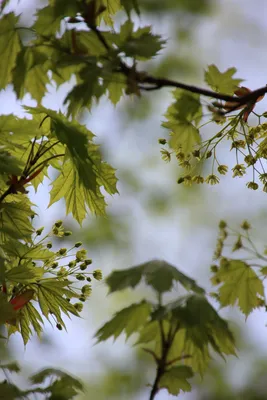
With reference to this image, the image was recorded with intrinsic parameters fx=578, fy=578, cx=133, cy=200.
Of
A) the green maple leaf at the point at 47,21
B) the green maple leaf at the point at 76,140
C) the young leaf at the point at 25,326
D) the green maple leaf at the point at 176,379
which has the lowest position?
the green maple leaf at the point at 176,379

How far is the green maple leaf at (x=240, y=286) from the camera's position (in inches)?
70.4

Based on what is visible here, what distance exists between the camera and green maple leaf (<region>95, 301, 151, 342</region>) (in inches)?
59.5

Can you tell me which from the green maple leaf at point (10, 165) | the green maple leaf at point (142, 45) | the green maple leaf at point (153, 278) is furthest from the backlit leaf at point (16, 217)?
the green maple leaf at point (142, 45)

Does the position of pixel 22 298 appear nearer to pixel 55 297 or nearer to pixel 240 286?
pixel 55 297

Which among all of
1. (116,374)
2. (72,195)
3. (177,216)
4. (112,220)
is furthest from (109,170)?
(177,216)

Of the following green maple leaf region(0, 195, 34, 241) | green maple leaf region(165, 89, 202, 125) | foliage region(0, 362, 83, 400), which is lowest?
foliage region(0, 362, 83, 400)

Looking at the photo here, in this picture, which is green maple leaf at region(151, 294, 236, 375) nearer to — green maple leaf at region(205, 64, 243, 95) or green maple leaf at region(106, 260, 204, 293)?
green maple leaf at region(106, 260, 204, 293)

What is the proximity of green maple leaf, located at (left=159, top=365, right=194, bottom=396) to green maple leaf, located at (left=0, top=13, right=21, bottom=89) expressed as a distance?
868 mm

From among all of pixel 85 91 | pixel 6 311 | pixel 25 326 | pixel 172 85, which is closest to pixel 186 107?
pixel 172 85

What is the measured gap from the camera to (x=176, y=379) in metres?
1.46

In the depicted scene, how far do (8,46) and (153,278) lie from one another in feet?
2.47

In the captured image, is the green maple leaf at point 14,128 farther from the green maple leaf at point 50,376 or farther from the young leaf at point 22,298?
the green maple leaf at point 50,376

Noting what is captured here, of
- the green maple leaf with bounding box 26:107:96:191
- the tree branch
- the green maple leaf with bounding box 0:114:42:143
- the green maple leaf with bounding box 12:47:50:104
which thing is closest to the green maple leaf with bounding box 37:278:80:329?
A: the green maple leaf with bounding box 26:107:96:191

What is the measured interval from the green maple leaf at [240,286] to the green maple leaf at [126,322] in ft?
1.26
